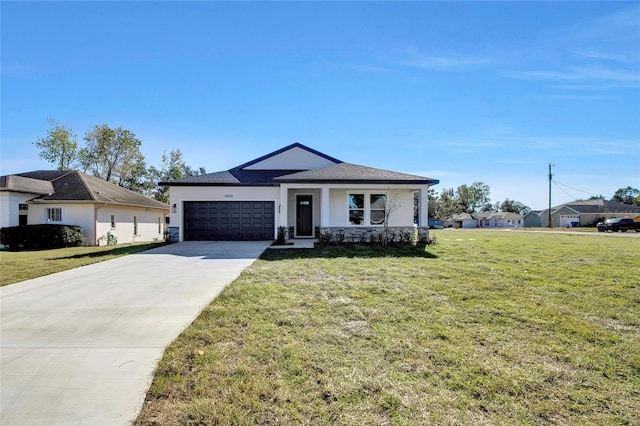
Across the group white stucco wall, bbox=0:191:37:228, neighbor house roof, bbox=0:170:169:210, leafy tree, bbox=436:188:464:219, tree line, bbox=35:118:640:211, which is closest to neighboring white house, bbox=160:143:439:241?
neighbor house roof, bbox=0:170:169:210

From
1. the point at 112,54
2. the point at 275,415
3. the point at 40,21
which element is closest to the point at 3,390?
the point at 275,415

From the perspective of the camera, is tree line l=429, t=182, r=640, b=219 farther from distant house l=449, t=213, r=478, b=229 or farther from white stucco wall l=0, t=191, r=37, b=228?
white stucco wall l=0, t=191, r=37, b=228

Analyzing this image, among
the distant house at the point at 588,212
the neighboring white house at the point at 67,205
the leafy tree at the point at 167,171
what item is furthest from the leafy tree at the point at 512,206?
the neighboring white house at the point at 67,205

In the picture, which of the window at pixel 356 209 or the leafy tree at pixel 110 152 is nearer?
the window at pixel 356 209

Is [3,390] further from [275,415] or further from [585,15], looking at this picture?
[585,15]

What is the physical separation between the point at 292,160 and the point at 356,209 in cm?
562

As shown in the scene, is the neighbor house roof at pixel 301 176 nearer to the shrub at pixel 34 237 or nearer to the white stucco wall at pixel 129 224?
the white stucco wall at pixel 129 224

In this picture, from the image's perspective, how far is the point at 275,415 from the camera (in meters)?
2.54

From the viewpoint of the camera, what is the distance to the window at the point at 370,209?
1591 centimetres

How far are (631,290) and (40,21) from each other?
55.1ft

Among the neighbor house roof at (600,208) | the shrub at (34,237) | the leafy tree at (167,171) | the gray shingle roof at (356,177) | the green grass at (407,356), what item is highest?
the leafy tree at (167,171)

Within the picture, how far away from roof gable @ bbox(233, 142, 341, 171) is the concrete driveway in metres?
11.7

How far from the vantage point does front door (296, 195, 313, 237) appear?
58.0 feet

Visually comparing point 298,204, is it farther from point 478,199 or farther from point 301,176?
point 478,199
